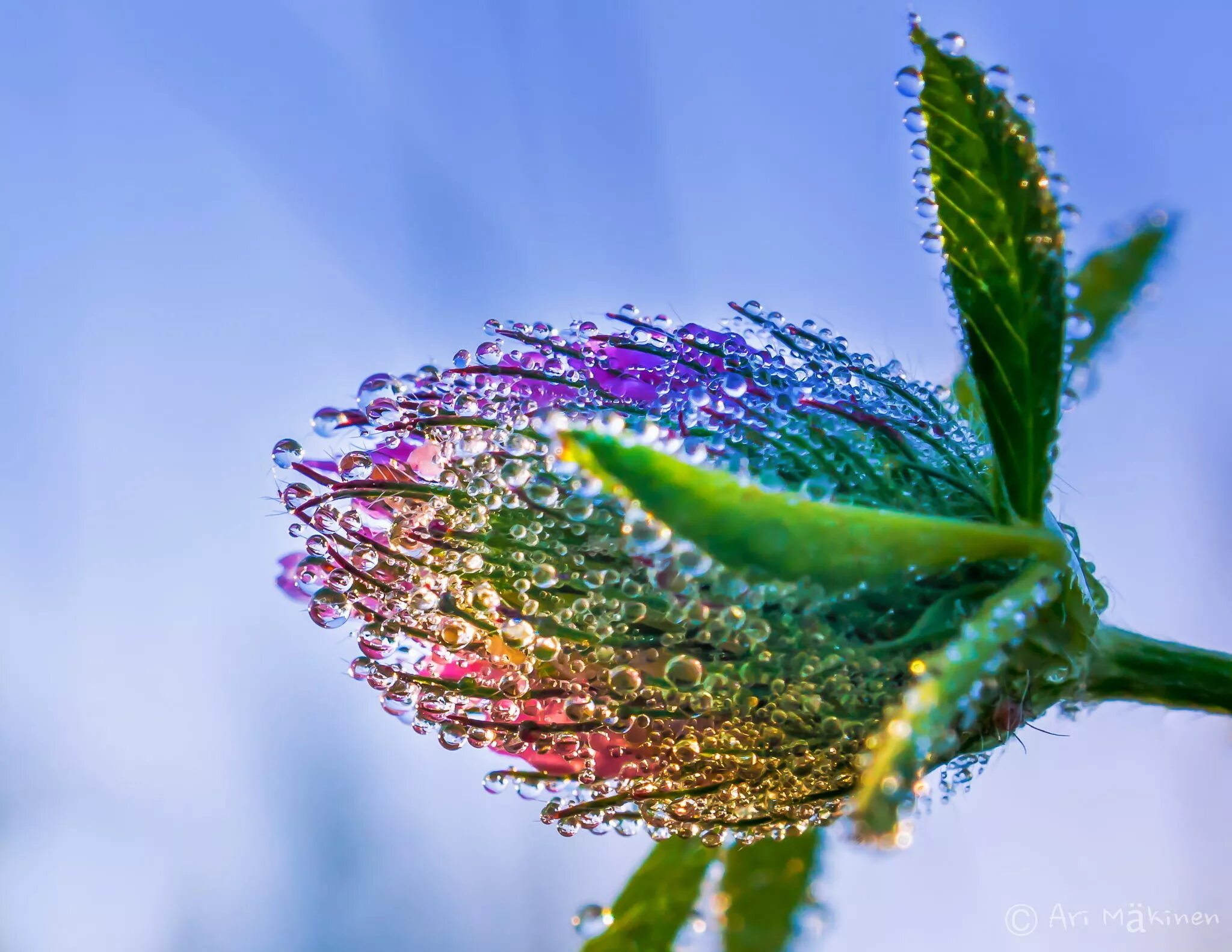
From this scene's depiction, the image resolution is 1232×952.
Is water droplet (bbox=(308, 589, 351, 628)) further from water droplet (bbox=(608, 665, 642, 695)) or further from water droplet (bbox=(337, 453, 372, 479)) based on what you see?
water droplet (bbox=(608, 665, 642, 695))

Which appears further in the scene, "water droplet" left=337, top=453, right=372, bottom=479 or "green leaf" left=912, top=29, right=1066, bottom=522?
"water droplet" left=337, top=453, right=372, bottom=479

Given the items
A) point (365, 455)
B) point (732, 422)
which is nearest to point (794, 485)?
point (732, 422)

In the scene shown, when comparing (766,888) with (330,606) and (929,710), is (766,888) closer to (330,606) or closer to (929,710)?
(929,710)

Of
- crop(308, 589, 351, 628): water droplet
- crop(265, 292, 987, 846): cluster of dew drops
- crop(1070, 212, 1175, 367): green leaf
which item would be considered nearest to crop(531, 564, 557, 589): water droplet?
crop(265, 292, 987, 846): cluster of dew drops

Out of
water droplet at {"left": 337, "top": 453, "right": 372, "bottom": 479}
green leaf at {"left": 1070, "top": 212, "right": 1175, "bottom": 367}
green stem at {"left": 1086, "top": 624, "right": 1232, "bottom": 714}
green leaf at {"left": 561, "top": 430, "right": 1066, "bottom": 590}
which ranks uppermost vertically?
green leaf at {"left": 1070, "top": 212, "right": 1175, "bottom": 367}

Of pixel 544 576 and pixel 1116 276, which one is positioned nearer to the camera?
pixel 544 576

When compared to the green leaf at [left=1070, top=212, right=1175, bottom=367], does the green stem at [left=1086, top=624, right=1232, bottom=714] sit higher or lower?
lower

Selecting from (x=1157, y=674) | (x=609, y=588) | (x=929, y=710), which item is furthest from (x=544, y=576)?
(x=1157, y=674)

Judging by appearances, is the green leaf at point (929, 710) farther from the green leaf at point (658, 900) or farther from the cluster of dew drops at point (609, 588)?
the green leaf at point (658, 900)
